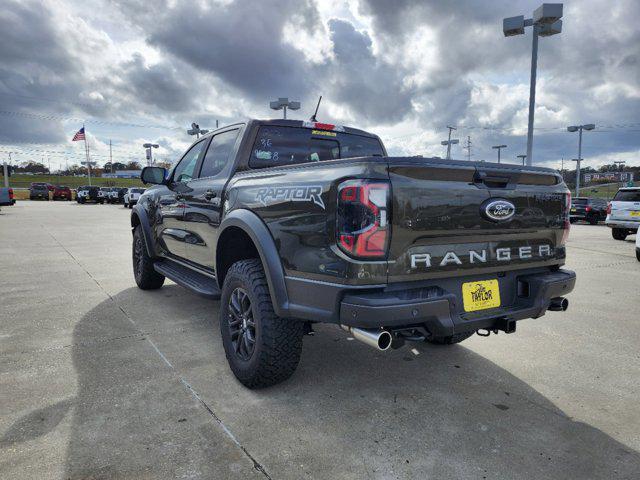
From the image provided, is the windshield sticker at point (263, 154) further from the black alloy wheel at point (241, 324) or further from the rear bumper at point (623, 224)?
the rear bumper at point (623, 224)

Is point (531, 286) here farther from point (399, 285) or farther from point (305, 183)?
point (305, 183)

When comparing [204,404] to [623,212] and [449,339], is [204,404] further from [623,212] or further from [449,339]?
[623,212]

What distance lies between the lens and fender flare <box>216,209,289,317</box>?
101 inches

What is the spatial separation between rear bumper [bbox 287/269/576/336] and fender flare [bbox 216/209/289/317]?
6 cm

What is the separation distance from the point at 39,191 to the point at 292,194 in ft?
146

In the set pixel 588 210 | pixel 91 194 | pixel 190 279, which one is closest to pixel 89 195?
pixel 91 194

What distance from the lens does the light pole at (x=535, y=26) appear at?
1369 cm

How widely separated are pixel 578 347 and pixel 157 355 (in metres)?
3.45

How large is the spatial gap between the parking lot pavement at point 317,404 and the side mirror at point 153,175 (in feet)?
4.47

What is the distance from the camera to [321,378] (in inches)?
122

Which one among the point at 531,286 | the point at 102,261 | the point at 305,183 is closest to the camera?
the point at 305,183

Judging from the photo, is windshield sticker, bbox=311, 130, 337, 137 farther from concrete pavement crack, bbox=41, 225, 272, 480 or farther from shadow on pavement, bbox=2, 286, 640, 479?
concrete pavement crack, bbox=41, 225, 272, 480

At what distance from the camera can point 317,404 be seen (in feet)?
8.94

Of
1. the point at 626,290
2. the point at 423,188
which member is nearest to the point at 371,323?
the point at 423,188
